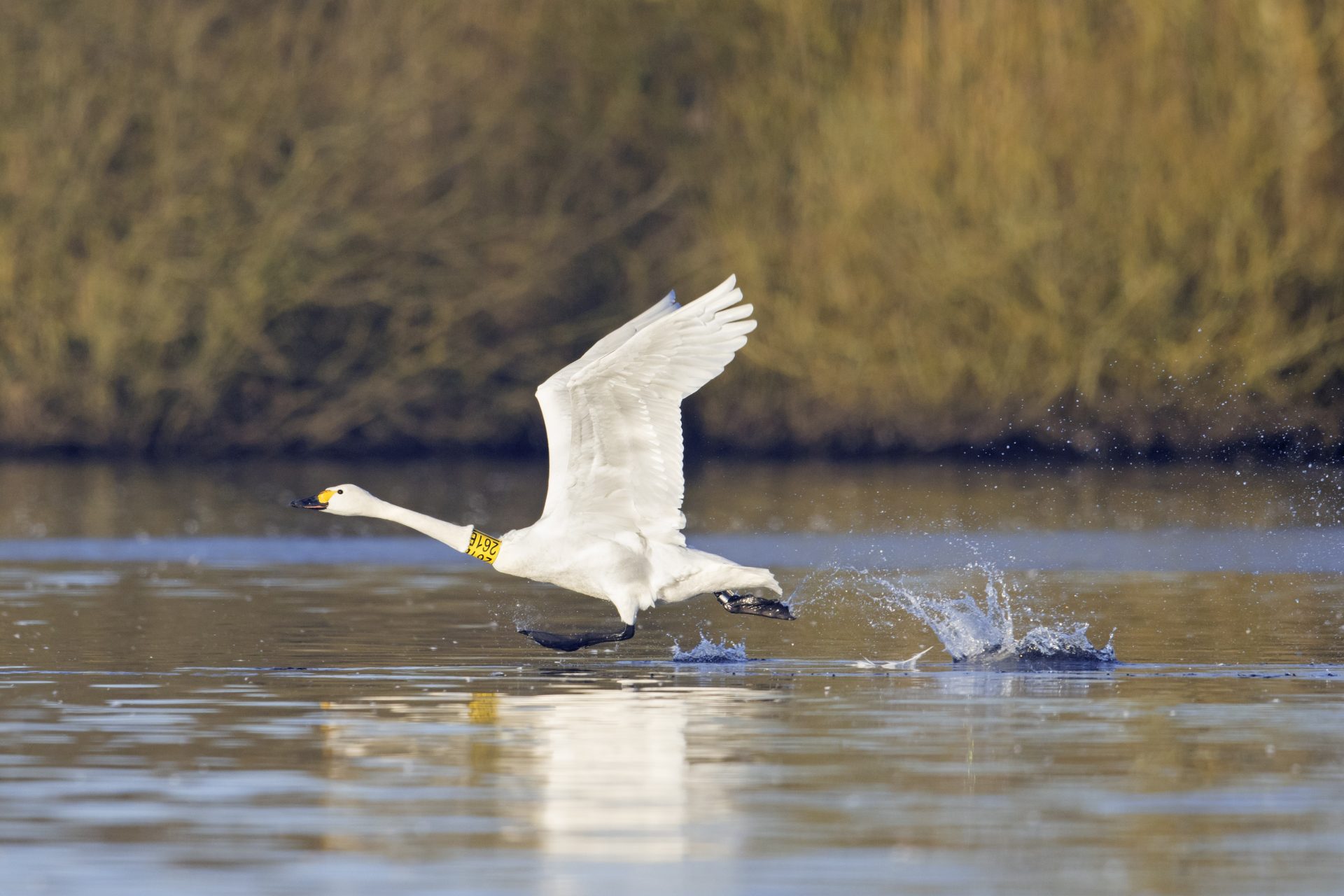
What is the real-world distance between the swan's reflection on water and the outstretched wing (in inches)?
50.2

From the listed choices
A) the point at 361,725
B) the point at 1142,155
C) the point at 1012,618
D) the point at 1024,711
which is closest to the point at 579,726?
the point at 361,725

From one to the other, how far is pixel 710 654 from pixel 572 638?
0.75 meters

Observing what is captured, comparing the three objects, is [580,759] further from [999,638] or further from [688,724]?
[999,638]

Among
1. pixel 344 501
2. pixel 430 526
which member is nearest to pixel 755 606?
pixel 430 526

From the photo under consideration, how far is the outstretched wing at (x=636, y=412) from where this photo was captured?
12.4 m

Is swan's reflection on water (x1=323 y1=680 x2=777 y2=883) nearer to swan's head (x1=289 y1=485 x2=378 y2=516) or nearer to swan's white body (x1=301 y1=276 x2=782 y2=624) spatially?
swan's white body (x1=301 y1=276 x2=782 y2=624)

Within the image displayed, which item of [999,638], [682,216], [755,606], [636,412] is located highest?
[682,216]

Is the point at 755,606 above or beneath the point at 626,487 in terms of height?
beneath

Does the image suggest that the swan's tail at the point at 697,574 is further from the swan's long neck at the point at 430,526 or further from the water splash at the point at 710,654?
the swan's long neck at the point at 430,526

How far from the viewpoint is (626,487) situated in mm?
13055

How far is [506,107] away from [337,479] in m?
8.63

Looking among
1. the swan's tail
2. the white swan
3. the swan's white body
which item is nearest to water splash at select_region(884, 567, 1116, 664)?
the white swan

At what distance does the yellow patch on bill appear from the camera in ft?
41.6

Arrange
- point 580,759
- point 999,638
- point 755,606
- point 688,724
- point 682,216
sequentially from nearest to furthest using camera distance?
point 580,759 → point 688,724 → point 755,606 → point 999,638 → point 682,216
